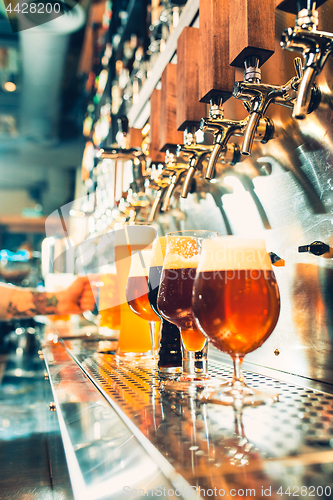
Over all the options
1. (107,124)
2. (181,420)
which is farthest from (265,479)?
(107,124)

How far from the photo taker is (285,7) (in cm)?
66

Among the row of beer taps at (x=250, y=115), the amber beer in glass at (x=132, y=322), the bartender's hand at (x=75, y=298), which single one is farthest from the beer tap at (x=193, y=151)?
the bartender's hand at (x=75, y=298)

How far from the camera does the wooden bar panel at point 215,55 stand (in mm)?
952

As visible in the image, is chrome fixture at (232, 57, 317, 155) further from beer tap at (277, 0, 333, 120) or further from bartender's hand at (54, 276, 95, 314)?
bartender's hand at (54, 276, 95, 314)

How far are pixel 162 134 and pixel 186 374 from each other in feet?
2.93

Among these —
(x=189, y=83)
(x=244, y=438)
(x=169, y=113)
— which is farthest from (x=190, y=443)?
(x=169, y=113)

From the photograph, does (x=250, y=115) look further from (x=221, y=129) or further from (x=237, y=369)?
(x=237, y=369)

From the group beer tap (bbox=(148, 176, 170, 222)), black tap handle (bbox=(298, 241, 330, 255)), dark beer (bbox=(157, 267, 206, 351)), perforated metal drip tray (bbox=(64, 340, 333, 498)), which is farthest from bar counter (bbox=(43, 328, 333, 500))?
beer tap (bbox=(148, 176, 170, 222))

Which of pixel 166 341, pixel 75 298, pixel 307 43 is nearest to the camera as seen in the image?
pixel 307 43

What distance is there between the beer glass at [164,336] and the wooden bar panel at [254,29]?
422 mm

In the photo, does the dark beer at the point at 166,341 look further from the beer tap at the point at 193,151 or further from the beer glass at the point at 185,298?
the beer tap at the point at 193,151

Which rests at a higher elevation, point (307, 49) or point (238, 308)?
point (307, 49)

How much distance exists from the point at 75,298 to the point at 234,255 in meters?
1.89

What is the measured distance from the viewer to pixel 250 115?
0.84 m
